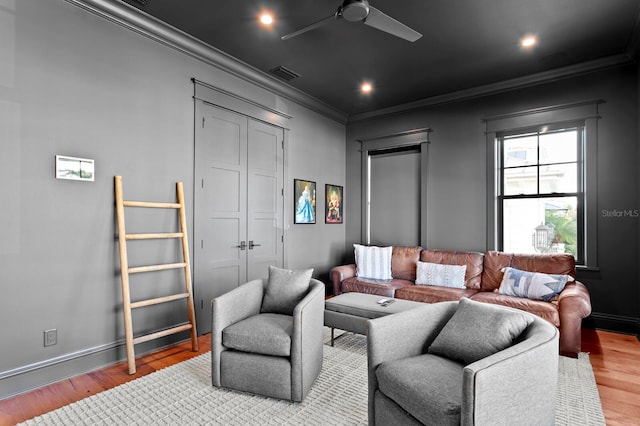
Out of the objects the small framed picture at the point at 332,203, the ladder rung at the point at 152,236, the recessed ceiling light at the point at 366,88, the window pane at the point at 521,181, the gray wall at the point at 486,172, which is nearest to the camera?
the ladder rung at the point at 152,236

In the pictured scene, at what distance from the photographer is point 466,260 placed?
15.1ft

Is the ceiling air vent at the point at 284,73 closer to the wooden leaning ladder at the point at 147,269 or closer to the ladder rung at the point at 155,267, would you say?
the wooden leaning ladder at the point at 147,269

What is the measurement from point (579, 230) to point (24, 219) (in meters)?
5.67

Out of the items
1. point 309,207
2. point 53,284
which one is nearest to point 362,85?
point 309,207

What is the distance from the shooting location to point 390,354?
2.00 metres

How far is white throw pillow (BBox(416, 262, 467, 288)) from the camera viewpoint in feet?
14.6

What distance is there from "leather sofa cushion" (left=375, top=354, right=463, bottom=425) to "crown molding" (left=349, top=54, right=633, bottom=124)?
4.13 metres

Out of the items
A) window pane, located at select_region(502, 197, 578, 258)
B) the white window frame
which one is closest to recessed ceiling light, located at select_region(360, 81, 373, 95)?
the white window frame

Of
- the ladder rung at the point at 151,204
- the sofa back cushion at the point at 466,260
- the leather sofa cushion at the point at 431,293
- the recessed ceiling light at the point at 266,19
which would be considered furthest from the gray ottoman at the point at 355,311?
the recessed ceiling light at the point at 266,19

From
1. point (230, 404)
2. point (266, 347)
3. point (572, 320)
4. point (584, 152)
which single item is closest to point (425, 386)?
point (266, 347)

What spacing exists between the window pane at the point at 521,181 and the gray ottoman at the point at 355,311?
2509 millimetres

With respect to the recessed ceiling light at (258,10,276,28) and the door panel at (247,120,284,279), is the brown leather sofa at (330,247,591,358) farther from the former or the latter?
the recessed ceiling light at (258,10,276,28)

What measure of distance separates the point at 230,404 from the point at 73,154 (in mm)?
2324

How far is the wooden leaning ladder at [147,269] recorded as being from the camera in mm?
2969
